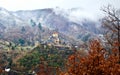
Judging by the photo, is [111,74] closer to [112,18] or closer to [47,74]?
[112,18]

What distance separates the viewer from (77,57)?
36.4 metres

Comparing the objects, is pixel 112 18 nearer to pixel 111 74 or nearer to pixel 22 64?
pixel 111 74

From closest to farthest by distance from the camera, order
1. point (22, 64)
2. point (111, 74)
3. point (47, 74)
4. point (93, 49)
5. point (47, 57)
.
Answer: point (111, 74) → point (93, 49) → point (47, 74) → point (22, 64) → point (47, 57)

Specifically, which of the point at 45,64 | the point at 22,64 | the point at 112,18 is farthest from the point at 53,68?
the point at 112,18

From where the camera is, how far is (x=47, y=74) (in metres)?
140

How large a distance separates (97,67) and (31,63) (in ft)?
475

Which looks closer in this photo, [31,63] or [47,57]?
[31,63]

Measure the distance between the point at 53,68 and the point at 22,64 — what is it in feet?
71.0

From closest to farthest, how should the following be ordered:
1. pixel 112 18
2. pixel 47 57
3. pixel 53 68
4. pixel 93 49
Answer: pixel 93 49 → pixel 112 18 → pixel 53 68 → pixel 47 57

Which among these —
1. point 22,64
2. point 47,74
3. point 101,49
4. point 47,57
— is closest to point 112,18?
point 101,49

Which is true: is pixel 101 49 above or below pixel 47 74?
above

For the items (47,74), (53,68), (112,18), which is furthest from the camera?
(53,68)

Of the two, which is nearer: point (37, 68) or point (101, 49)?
point (101, 49)

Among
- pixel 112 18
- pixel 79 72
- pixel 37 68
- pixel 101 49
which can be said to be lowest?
pixel 37 68
